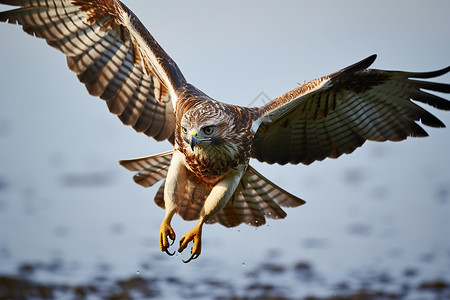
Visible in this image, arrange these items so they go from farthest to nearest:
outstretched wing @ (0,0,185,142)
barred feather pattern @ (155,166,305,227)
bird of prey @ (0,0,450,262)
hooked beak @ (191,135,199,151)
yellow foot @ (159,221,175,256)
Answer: barred feather pattern @ (155,166,305,227), outstretched wing @ (0,0,185,142), bird of prey @ (0,0,450,262), yellow foot @ (159,221,175,256), hooked beak @ (191,135,199,151)

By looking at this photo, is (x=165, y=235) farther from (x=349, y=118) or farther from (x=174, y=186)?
(x=349, y=118)

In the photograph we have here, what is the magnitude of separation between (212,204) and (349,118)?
2136mm

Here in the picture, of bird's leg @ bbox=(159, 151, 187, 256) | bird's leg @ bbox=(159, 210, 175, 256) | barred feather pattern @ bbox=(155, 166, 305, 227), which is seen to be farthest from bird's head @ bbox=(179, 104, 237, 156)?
barred feather pattern @ bbox=(155, 166, 305, 227)

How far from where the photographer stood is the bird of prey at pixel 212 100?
23.2 feet

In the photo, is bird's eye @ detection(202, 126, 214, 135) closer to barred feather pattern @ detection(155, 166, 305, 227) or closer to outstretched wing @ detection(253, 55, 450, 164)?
outstretched wing @ detection(253, 55, 450, 164)

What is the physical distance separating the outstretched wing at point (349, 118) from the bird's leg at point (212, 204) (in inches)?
33.9

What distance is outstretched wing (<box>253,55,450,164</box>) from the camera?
757cm

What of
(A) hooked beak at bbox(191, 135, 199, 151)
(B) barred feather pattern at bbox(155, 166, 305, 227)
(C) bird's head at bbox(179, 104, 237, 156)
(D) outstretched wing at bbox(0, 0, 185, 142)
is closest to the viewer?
(A) hooked beak at bbox(191, 135, 199, 151)

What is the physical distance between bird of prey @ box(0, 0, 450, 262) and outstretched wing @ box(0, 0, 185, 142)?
0.01 m

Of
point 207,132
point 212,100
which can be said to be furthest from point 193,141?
point 212,100

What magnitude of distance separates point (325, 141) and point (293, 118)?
52 cm

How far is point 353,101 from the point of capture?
7797 millimetres

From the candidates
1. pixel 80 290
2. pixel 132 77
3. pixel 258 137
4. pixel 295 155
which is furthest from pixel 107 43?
pixel 80 290

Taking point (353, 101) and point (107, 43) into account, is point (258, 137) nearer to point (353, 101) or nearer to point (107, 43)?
point (353, 101)
